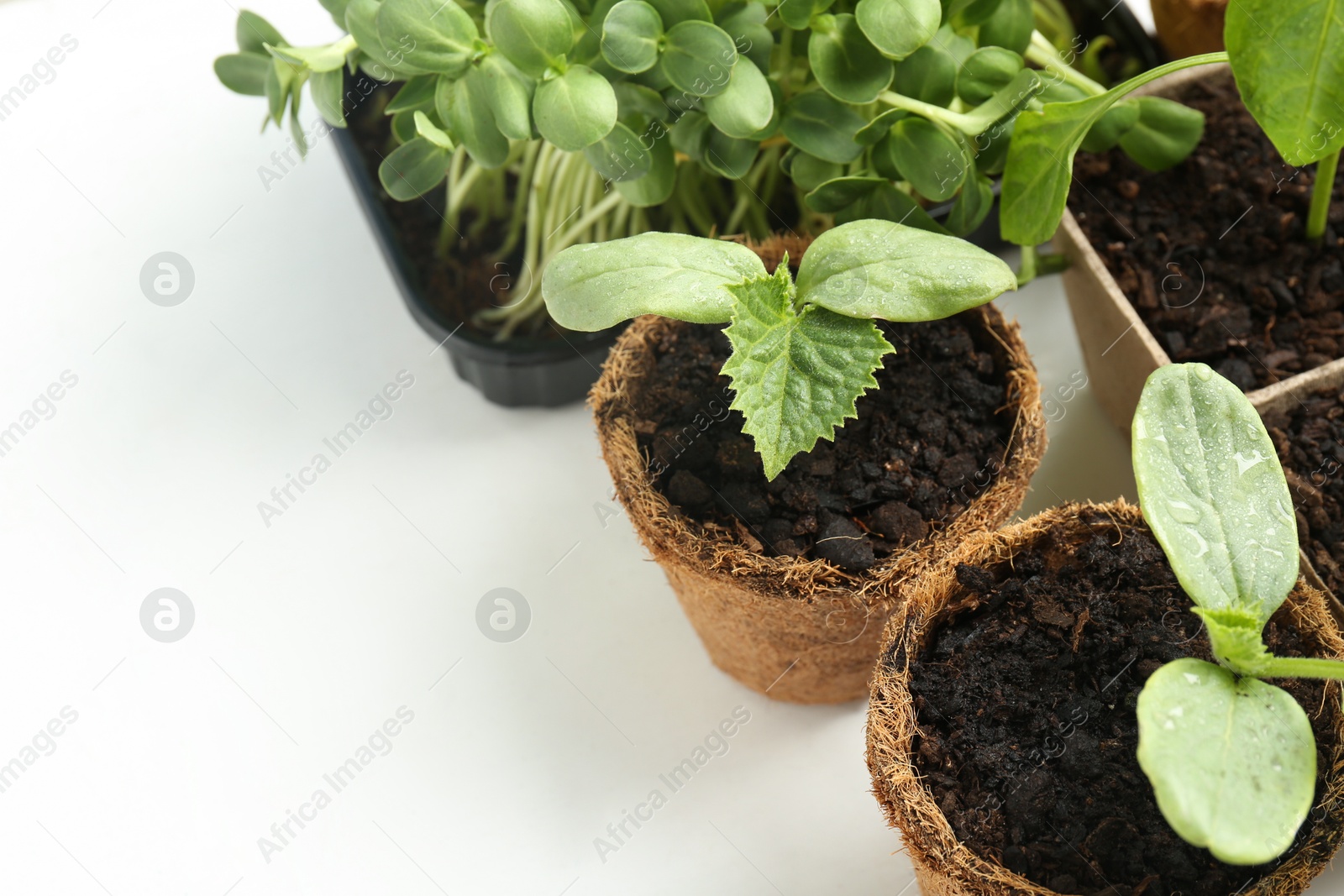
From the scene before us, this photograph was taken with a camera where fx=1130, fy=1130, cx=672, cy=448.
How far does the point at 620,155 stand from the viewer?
0.90m

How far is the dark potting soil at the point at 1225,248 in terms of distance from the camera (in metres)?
1.06

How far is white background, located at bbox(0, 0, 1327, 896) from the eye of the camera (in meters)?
1.11

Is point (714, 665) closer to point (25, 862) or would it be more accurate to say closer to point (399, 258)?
point (399, 258)

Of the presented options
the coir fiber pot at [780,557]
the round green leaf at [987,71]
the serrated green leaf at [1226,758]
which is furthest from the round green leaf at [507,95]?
the serrated green leaf at [1226,758]

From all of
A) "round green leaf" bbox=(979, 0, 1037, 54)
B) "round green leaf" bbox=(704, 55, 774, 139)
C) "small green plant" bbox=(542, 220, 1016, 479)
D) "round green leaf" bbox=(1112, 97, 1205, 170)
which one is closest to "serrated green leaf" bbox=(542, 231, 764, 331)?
"small green plant" bbox=(542, 220, 1016, 479)

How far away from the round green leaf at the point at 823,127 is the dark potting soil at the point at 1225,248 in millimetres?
332

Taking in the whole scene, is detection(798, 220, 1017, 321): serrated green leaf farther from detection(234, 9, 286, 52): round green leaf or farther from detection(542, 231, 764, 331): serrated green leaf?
detection(234, 9, 286, 52): round green leaf

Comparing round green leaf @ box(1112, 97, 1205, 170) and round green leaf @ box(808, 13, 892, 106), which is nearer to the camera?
round green leaf @ box(808, 13, 892, 106)

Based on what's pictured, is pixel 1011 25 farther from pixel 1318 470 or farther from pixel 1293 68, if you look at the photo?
pixel 1318 470

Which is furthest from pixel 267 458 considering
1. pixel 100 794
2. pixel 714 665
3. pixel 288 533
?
pixel 714 665

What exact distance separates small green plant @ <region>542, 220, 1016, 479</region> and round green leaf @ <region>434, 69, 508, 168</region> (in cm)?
14

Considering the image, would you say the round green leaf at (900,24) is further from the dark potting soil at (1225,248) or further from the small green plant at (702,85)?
the dark potting soil at (1225,248)

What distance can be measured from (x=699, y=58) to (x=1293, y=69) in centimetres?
41

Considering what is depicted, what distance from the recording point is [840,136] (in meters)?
0.93
